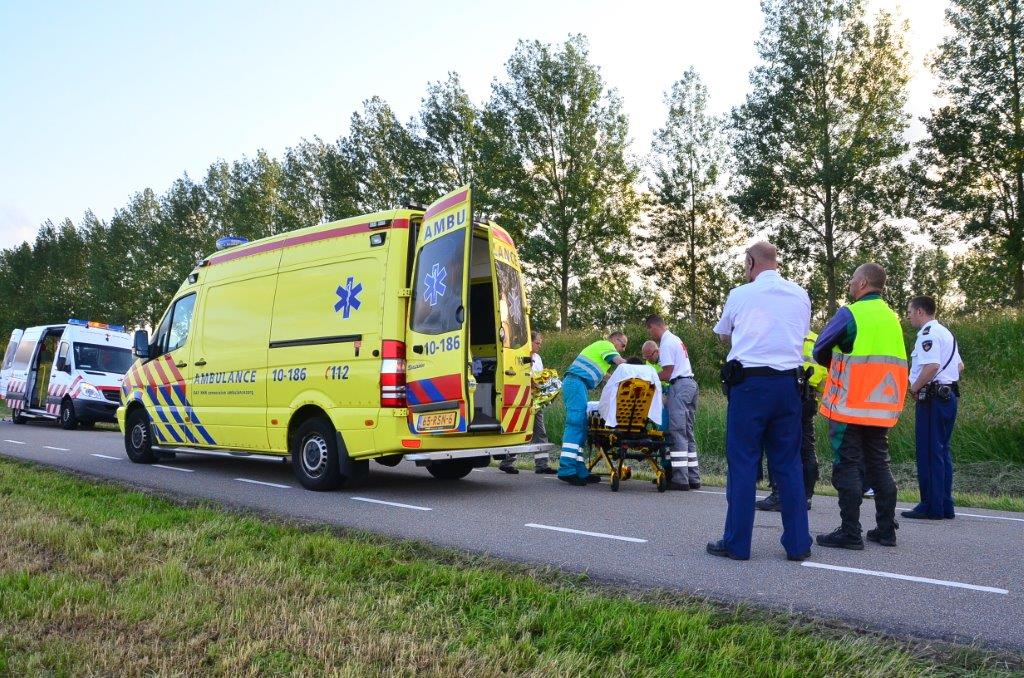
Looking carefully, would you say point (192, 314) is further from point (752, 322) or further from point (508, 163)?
point (508, 163)

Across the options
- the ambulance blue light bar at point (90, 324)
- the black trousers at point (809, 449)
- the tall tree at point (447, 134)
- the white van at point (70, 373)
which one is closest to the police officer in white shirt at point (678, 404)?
the black trousers at point (809, 449)

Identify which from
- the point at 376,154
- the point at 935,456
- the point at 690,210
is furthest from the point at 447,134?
the point at 935,456

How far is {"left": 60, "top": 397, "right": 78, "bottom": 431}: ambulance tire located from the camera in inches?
705

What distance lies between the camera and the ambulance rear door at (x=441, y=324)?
7008mm

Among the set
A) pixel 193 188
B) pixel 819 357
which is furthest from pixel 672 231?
pixel 193 188

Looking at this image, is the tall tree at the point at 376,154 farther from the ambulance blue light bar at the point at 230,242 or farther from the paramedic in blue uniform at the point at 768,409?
the paramedic in blue uniform at the point at 768,409

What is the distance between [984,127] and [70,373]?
26.7 meters

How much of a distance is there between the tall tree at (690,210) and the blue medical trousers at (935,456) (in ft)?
73.8

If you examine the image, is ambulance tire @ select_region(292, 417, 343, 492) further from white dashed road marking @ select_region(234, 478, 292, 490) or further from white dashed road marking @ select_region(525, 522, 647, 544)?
white dashed road marking @ select_region(525, 522, 647, 544)

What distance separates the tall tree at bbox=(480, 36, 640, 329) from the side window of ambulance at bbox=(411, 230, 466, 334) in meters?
22.3

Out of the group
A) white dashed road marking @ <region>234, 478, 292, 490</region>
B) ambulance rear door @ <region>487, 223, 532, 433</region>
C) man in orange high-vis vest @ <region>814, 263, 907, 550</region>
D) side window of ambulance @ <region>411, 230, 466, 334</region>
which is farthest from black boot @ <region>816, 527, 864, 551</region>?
white dashed road marking @ <region>234, 478, 292, 490</region>

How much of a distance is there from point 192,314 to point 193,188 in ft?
133

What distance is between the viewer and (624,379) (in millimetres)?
8125

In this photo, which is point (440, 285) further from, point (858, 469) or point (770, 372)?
point (858, 469)
